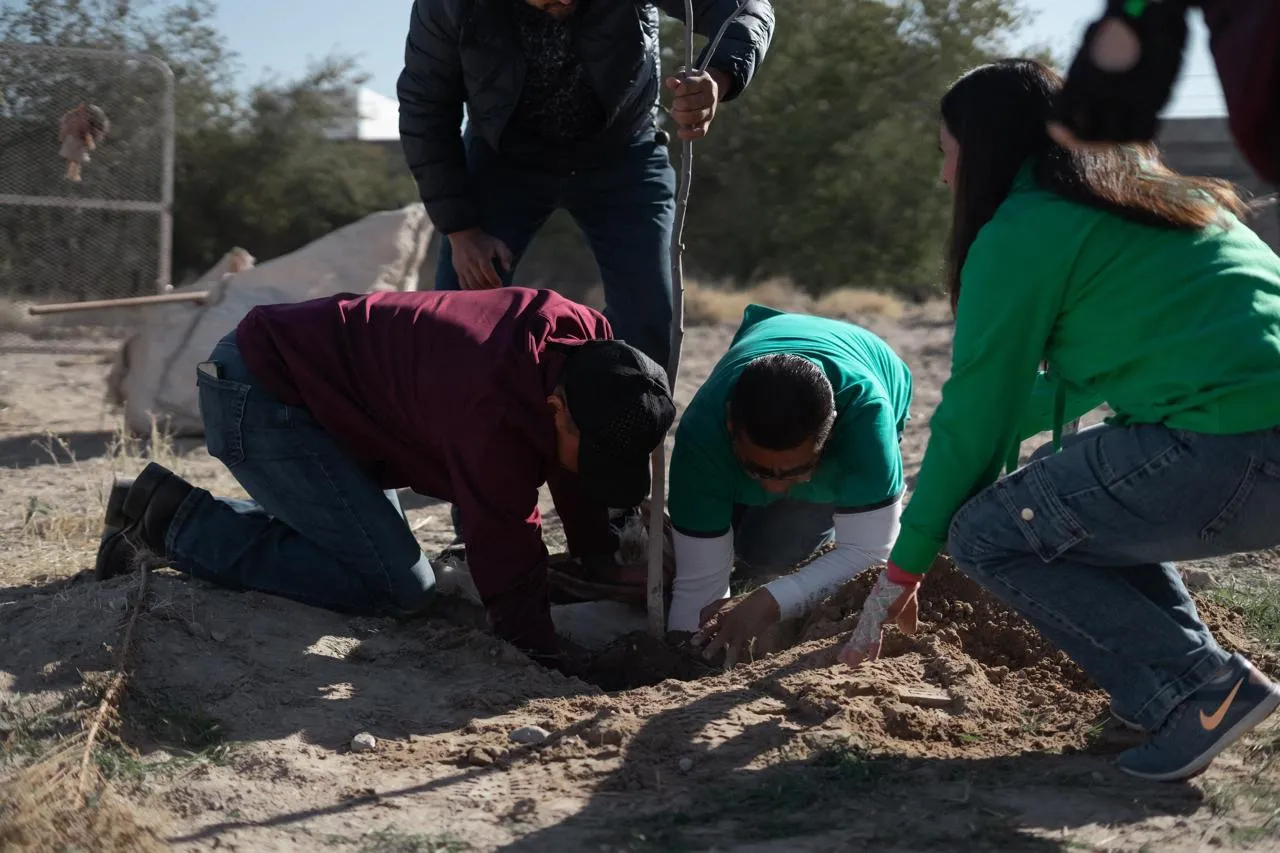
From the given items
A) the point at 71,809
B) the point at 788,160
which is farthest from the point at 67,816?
the point at 788,160

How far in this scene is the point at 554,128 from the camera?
399cm

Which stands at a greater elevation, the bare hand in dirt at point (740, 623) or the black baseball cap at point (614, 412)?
the black baseball cap at point (614, 412)

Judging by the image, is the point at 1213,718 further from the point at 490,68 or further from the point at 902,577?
the point at 490,68

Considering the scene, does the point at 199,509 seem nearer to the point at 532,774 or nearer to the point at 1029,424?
the point at 532,774

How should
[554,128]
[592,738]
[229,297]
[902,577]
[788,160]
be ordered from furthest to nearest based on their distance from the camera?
[788,160] < [229,297] < [554,128] < [592,738] < [902,577]

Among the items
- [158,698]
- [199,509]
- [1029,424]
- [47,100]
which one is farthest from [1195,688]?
[47,100]

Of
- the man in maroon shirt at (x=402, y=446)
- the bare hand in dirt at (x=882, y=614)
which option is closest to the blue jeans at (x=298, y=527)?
the man in maroon shirt at (x=402, y=446)

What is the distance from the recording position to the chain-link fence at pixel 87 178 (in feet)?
30.8

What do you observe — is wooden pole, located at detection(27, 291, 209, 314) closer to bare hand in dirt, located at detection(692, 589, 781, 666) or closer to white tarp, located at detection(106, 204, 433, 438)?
white tarp, located at detection(106, 204, 433, 438)

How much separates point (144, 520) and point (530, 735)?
59.3 inches

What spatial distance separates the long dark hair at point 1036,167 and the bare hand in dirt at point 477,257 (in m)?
1.80

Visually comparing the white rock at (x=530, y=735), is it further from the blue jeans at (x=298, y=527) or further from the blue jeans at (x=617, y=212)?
the blue jeans at (x=617, y=212)

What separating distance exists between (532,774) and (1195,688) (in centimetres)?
129

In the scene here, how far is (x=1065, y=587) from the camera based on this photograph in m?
2.54
